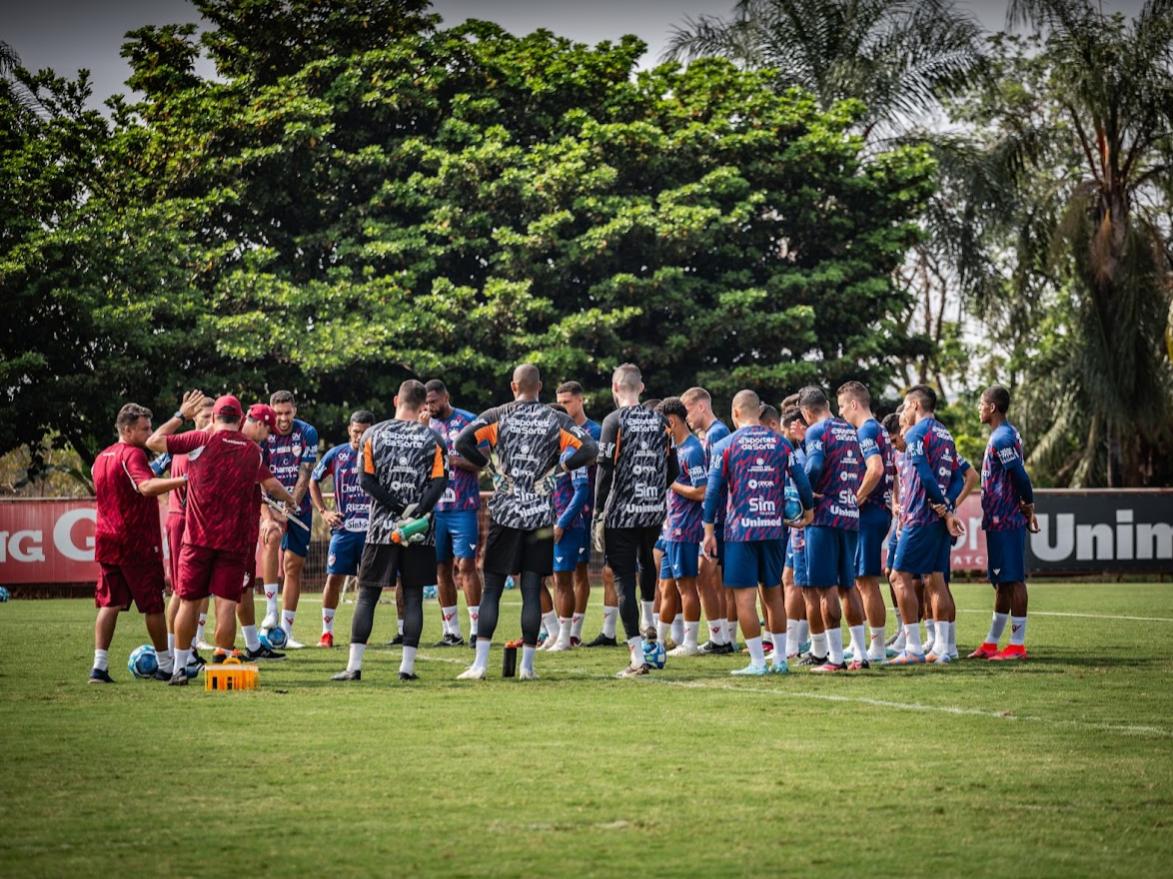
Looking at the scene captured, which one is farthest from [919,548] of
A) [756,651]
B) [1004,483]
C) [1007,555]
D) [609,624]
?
[609,624]

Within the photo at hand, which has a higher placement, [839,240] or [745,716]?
[839,240]

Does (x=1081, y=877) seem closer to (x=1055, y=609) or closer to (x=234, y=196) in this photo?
(x=1055, y=609)

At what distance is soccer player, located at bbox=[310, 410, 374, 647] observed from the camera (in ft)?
53.2

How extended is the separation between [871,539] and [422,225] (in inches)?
958

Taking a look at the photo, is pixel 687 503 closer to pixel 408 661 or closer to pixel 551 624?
pixel 551 624

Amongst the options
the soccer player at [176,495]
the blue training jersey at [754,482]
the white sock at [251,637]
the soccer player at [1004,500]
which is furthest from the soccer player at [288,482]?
the soccer player at [1004,500]

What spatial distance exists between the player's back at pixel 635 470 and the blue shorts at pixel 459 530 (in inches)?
132

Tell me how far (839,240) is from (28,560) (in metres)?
20.2

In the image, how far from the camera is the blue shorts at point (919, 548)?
14.4 m

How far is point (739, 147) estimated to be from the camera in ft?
127

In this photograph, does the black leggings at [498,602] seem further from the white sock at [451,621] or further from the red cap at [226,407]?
the white sock at [451,621]

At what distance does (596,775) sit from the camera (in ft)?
27.9

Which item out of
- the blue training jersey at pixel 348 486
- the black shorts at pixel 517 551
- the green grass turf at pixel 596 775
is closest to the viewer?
the green grass turf at pixel 596 775

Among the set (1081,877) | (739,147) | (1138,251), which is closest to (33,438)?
(739,147)
